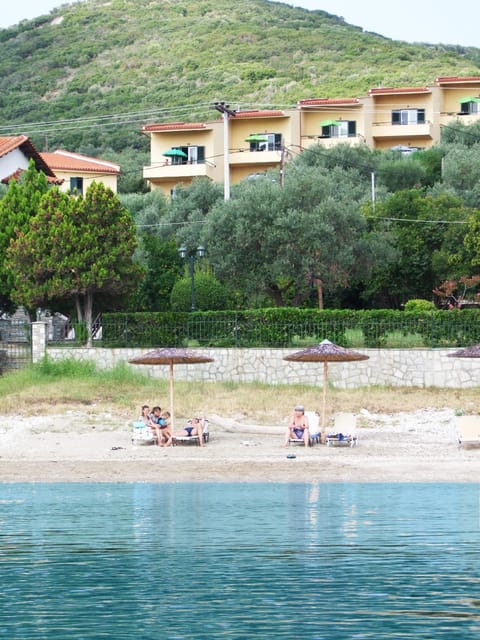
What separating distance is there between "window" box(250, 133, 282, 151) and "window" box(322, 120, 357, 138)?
135 inches

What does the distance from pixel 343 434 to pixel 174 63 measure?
111 metres

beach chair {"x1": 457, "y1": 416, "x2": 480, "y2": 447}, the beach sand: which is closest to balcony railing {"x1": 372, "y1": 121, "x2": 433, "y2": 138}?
the beach sand

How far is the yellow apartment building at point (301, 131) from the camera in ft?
275

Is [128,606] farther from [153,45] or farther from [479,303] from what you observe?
[153,45]

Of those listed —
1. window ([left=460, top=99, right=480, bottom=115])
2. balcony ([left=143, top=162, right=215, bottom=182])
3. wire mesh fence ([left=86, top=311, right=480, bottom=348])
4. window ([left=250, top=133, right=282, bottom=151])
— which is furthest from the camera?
window ([left=460, top=99, right=480, bottom=115])

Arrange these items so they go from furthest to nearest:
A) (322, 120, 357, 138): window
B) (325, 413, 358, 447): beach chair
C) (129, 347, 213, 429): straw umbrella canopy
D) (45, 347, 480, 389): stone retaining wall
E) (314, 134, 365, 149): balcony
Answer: (322, 120, 357, 138): window
(314, 134, 365, 149): balcony
(45, 347, 480, 389): stone retaining wall
(129, 347, 213, 429): straw umbrella canopy
(325, 413, 358, 447): beach chair

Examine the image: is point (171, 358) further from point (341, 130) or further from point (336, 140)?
point (341, 130)

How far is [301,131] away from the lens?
85.6 m

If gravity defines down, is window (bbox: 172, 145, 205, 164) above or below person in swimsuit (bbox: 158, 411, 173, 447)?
above

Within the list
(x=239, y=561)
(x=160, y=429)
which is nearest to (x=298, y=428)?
(x=160, y=429)

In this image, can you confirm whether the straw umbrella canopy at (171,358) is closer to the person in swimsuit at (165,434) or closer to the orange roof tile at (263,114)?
the person in swimsuit at (165,434)

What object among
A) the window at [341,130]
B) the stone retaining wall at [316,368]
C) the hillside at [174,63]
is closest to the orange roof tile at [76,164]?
the hillside at [174,63]

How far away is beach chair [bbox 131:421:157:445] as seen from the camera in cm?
2783

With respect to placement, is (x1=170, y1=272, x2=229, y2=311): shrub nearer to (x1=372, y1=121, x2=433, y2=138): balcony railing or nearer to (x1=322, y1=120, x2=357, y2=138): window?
(x1=322, y1=120, x2=357, y2=138): window
